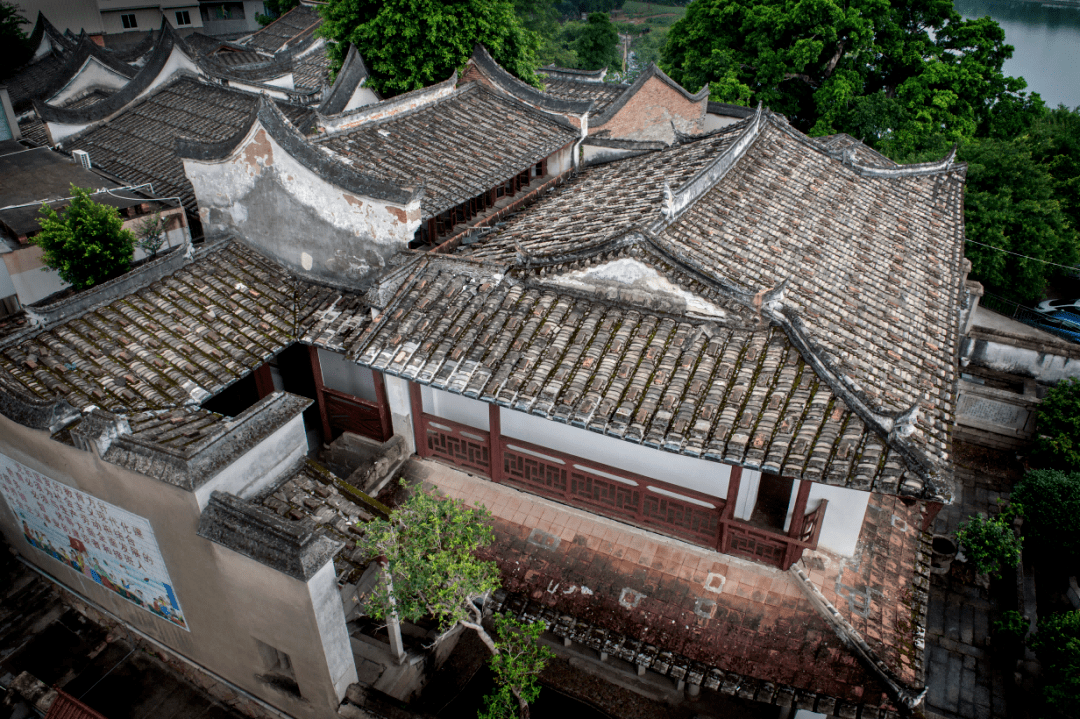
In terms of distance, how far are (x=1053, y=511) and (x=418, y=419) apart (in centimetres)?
1582

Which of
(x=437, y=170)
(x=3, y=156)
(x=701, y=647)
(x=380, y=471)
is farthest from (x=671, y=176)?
(x=3, y=156)

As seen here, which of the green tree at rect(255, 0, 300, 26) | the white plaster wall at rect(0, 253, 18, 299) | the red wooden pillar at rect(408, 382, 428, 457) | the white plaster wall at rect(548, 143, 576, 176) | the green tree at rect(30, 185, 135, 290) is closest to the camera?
the red wooden pillar at rect(408, 382, 428, 457)

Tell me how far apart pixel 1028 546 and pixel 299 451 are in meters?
18.6

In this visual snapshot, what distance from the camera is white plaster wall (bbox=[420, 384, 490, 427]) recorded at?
527 inches

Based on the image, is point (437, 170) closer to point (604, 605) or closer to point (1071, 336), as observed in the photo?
point (604, 605)

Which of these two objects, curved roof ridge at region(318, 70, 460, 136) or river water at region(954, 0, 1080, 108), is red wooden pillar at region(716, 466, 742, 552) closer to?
curved roof ridge at region(318, 70, 460, 136)

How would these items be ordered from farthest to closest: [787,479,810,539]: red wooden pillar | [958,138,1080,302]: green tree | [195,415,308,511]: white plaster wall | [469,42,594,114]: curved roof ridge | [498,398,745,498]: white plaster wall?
[958,138,1080,302]: green tree, [469,42,594,114]: curved roof ridge, [498,398,745,498]: white plaster wall, [787,479,810,539]: red wooden pillar, [195,415,308,511]: white plaster wall

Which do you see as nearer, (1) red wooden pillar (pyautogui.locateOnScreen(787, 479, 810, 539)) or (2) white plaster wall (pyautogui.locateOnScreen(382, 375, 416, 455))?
(1) red wooden pillar (pyautogui.locateOnScreen(787, 479, 810, 539))

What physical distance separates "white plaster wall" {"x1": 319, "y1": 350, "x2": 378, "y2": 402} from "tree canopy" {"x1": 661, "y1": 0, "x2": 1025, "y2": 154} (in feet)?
88.7

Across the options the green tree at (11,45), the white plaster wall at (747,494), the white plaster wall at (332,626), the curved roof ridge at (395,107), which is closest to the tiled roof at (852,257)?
the white plaster wall at (747,494)

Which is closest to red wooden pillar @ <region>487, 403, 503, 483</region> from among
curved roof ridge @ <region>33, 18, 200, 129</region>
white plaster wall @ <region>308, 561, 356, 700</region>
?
white plaster wall @ <region>308, 561, 356, 700</region>

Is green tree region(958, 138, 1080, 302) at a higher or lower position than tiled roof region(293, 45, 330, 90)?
lower

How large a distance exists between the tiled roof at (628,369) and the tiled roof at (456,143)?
338 centimetres

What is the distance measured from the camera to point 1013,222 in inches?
1028
